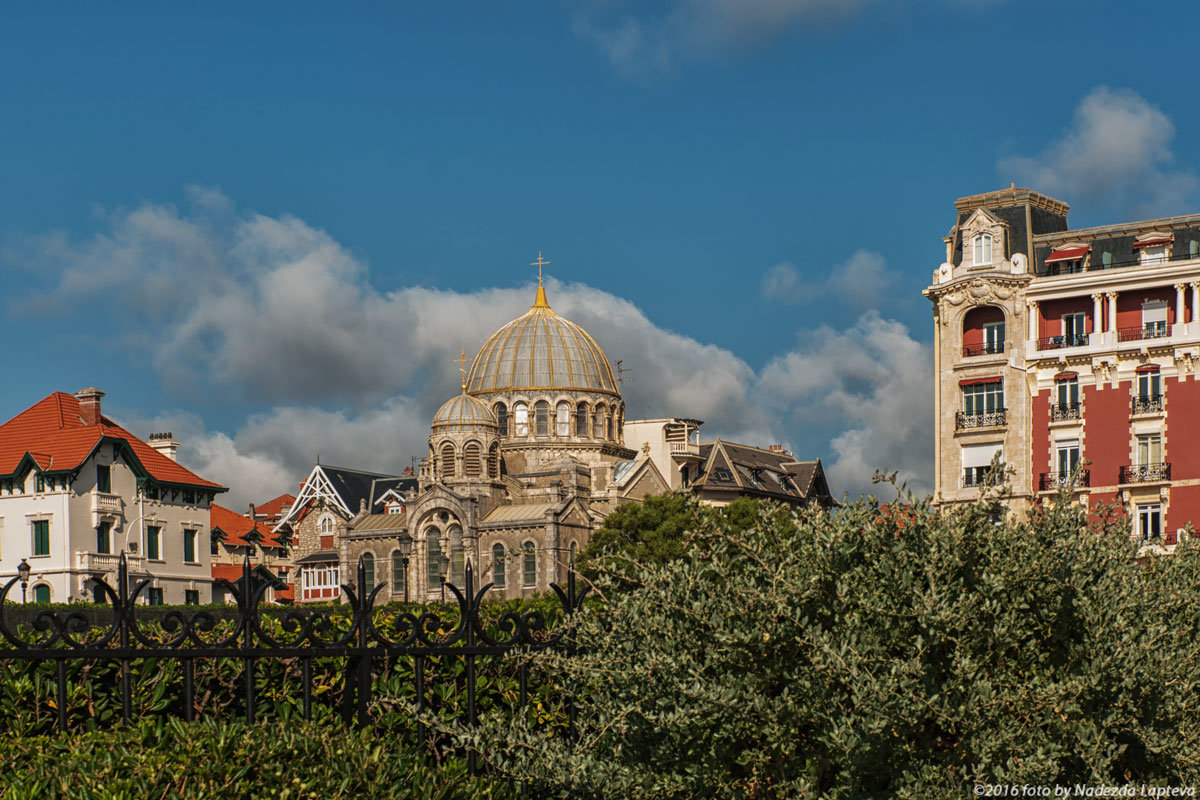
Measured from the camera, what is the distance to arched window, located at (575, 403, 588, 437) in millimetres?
94213

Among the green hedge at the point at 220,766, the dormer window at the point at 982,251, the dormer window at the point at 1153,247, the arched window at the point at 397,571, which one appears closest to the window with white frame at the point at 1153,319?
the dormer window at the point at 1153,247

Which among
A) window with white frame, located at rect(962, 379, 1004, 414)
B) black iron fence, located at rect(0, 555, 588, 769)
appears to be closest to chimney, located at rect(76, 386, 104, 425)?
window with white frame, located at rect(962, 379, 1004, 414)

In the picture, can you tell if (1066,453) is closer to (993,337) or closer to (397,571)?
(993,337)

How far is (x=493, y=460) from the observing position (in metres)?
87.9

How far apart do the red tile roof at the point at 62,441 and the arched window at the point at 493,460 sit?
25.5m

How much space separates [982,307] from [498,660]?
3783 centimetres

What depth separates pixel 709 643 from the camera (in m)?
8.22

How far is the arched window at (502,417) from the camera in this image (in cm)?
9438

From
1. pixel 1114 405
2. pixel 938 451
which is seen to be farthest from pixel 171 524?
pixel 1114 405

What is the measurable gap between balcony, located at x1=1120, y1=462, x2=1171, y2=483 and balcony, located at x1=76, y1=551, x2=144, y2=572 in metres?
36.4

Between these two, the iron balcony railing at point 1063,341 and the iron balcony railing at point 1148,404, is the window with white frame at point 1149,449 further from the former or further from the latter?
the iron balcony railing at point 1063,341

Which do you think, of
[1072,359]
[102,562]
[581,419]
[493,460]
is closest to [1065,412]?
[1072,359]

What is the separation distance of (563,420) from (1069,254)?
52086 mm

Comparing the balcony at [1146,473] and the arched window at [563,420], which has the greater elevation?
the arched window at [563,420]
